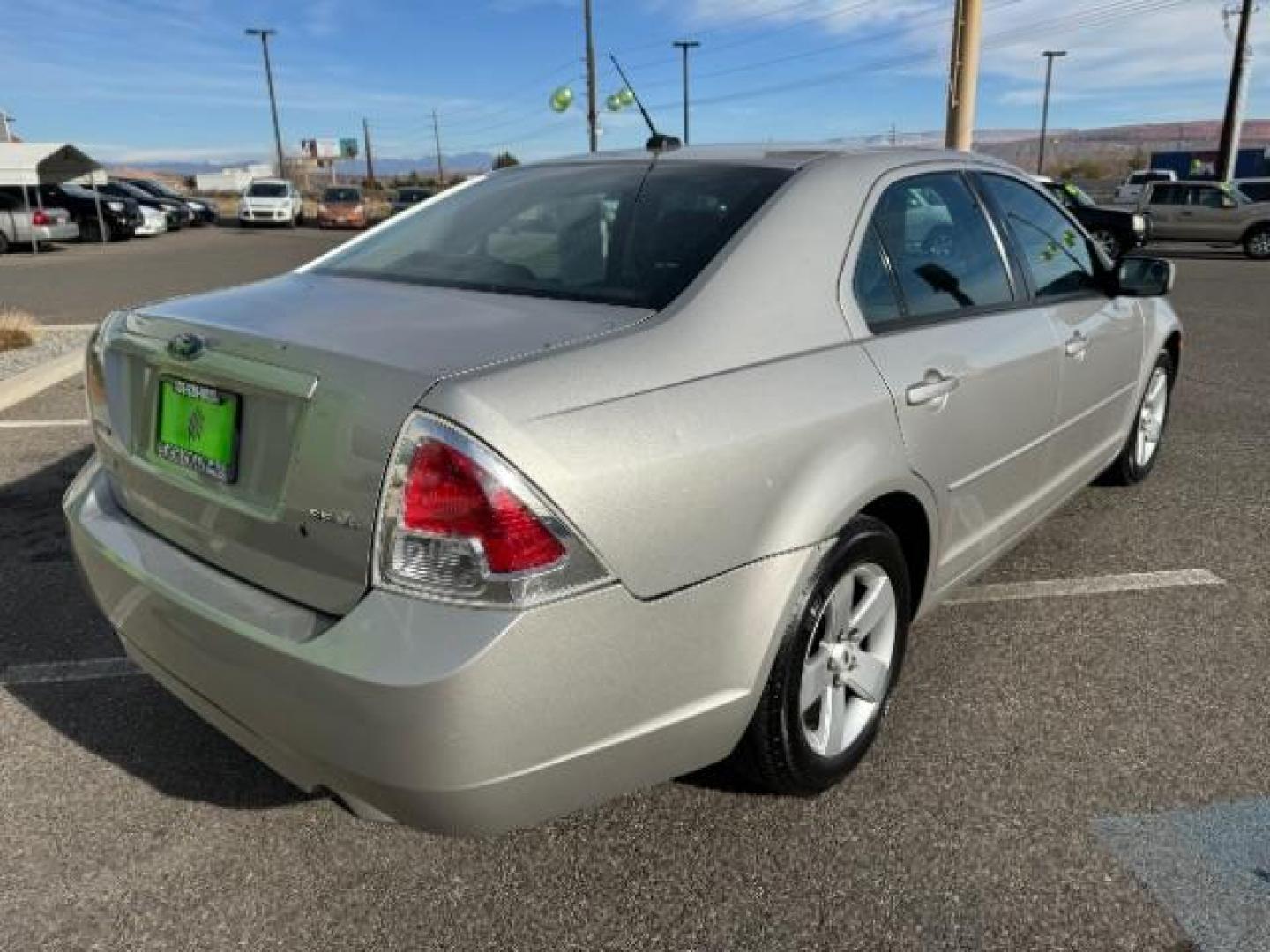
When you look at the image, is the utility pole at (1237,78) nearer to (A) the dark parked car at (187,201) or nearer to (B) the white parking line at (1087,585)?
(B) the white parking line at (1087,585)

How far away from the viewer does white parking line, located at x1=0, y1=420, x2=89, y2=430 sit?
20.6 ft

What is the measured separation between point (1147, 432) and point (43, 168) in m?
29.4

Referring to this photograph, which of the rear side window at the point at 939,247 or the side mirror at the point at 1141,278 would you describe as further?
the side mirror at the point at 1141,278

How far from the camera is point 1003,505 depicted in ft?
10.3

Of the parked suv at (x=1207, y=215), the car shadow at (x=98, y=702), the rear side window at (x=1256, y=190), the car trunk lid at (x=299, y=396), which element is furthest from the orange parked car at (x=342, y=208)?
the car trunk lid at (x=299, y=396)

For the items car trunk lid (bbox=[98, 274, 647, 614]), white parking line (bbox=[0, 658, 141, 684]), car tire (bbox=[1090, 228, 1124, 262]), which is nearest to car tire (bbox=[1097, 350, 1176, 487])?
car trunk lid (bbox=[98, 274, 647, 614])

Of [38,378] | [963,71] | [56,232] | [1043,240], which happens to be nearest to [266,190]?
[56,232]

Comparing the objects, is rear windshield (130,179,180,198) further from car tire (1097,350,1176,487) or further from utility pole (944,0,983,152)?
car tire (1097,350,1176,487)

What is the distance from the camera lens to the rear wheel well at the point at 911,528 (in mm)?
2518

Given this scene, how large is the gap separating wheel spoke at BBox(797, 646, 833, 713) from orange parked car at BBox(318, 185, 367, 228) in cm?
3558

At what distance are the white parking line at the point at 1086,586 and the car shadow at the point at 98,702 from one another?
249 centimetres

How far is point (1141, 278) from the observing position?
3805 millimetres

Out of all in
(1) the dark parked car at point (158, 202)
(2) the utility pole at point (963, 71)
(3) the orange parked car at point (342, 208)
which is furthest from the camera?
(3) the orange parked car at point (342, 208)

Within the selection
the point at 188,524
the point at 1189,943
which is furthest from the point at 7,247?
the point at 1189,943
